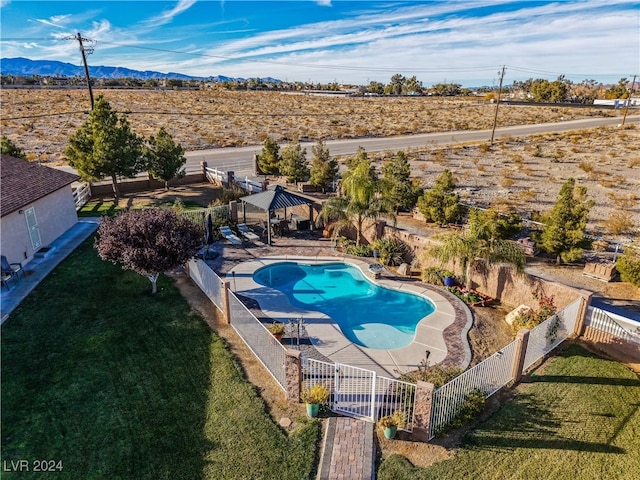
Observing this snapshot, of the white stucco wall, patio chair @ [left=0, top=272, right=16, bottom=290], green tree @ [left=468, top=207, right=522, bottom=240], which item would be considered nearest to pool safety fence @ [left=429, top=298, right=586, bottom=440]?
green tree @ [left=468, top=207, right=522, bottom=240]

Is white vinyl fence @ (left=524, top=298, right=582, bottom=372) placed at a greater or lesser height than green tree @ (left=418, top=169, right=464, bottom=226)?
lesser

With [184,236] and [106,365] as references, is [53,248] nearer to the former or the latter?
[184,236]

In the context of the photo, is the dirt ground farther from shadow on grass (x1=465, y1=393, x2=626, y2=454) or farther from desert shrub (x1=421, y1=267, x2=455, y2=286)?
desert shrub (x1=421, y1=267, x2=455, y2=286)

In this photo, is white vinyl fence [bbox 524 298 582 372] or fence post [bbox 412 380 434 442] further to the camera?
white vinyl fence [bbox 524 298 582 372]

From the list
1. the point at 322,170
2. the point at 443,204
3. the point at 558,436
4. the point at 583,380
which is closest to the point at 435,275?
the point at 443,204

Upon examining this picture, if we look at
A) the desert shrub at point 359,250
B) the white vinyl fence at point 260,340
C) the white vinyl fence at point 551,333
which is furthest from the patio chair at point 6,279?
the white vinyl fence at point 551,333

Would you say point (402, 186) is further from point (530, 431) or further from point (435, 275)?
point (530, 431)

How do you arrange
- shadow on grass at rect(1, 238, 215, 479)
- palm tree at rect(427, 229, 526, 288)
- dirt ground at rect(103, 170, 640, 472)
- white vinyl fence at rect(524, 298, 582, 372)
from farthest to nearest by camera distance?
palm tree at rect(427, 229, 526, 288)
white vinyl fence at rect(524, 298, 582, 372)
dirt ground at rect(103, 170, 640, 472)
shadow on grass at rect(1, 238, 215, 479)
